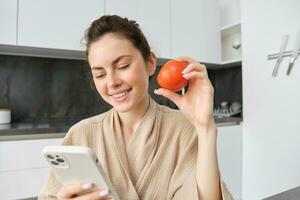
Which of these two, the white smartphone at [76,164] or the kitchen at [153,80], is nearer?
the white smartphone at [76,164]

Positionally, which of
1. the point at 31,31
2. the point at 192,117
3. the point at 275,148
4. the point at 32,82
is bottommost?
the point at 275,148

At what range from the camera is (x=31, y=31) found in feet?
5.16

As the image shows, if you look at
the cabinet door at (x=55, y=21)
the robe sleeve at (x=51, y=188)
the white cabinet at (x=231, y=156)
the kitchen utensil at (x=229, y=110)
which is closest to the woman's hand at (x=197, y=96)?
the robe sleeve at (x=51, y=188)

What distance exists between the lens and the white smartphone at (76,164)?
20.2 inches

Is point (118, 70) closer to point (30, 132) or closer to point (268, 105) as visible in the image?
point (30, 132)

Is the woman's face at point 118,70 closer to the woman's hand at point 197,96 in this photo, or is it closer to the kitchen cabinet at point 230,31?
the woman's hand at point 197,96

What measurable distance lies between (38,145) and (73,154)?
100 cm

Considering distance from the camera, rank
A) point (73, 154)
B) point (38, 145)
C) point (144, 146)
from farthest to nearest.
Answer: point (38, 145) < point (144, 146) < point (73, 154)

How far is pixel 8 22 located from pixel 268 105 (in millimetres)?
1784

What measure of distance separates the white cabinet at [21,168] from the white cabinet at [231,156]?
51.2 inches

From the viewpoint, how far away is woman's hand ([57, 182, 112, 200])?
575mm

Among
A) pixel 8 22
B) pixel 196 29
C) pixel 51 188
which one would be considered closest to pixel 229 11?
pixel 196 29

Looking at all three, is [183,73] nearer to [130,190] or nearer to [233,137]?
[130,190]

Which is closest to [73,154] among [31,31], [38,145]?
[38,145]
